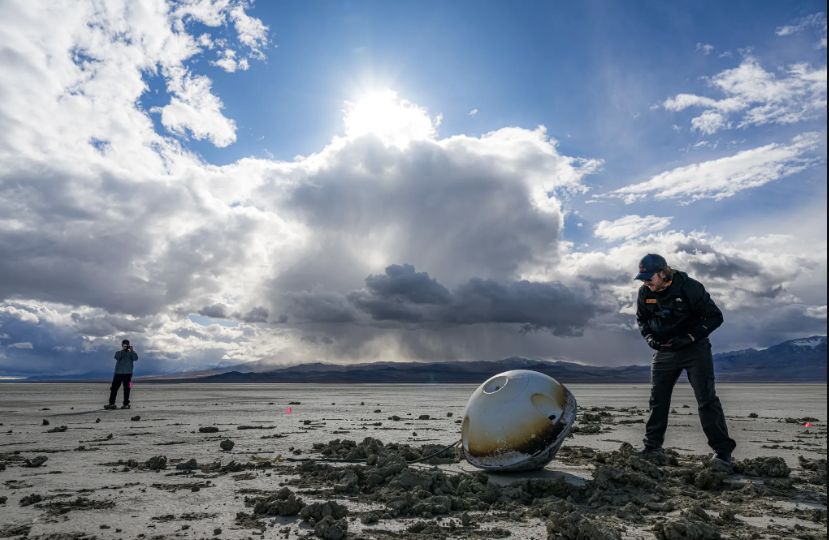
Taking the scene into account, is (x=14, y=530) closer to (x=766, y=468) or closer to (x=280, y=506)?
(x=280, y=506)

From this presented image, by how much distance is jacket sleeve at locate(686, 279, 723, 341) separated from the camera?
590cm

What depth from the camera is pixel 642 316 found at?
21.2 ft

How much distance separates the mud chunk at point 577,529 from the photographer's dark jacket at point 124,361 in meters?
15.8

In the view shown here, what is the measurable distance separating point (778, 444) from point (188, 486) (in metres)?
8.71

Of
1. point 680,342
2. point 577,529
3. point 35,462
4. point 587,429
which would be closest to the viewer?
point 577,529

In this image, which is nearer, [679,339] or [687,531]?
[687,531]

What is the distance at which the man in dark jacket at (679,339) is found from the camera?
5828 millimetres

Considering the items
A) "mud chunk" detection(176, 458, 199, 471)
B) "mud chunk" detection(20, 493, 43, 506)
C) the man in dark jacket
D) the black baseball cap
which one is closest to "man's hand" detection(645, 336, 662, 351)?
the man in dark jacket

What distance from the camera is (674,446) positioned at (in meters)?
8.11

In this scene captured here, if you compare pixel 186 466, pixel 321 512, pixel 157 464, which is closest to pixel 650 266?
pixel 321 512

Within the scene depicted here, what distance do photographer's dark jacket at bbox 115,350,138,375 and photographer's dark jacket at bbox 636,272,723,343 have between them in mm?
15335

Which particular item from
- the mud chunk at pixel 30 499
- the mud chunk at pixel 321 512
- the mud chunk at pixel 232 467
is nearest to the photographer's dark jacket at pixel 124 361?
the mud chunk at pixel 232 467

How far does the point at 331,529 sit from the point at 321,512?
48 cm

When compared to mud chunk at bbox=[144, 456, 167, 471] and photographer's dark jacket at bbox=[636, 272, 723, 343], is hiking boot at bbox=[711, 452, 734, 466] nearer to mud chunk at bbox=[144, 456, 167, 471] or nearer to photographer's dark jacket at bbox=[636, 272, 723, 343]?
photographer's dark jacket at bbox=[636, 272, 723, 343]
